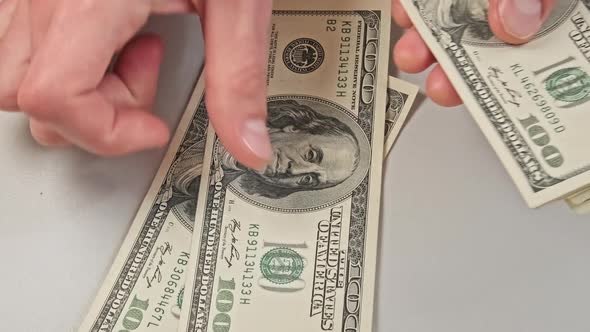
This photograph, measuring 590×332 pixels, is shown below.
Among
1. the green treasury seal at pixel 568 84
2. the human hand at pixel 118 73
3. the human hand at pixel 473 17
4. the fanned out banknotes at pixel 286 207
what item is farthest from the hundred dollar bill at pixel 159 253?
the green treasury seal at pixel 568 84

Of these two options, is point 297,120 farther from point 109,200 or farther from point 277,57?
point 109,200

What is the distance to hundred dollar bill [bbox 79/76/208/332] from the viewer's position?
0.69 meters

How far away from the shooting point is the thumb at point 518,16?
0.62m

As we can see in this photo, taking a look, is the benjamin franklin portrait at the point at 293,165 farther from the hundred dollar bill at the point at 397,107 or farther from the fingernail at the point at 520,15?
the fingernail at the point at 520,15

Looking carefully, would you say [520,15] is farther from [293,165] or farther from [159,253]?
[159,253]

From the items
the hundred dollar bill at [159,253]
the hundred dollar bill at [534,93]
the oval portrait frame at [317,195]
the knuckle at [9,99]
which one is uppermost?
the hundred dollar bill at [534,93]

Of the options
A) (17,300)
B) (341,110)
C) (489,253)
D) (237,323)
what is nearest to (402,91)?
(341,110)

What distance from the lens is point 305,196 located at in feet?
2.37

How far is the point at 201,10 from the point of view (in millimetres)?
609

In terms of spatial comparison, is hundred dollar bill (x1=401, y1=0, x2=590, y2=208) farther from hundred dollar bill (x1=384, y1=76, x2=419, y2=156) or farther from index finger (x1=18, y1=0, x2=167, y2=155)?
index finger (x1=18, y1=0, x2=167, y2=155)

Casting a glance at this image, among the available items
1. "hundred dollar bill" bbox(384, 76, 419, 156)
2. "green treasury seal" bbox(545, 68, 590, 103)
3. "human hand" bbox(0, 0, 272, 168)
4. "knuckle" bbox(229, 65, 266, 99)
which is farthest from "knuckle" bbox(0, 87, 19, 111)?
"green treasury seal" bbox(545, 68, 590, 103)

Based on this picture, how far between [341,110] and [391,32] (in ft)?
0.37

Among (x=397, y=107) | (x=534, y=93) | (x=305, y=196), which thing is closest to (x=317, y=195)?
(x=305, y=196)

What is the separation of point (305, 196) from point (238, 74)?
19 cm
